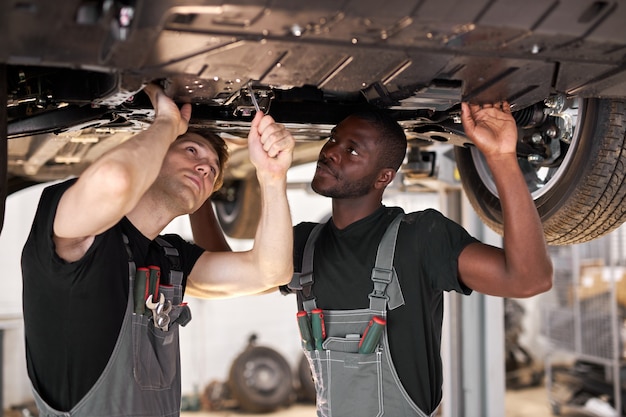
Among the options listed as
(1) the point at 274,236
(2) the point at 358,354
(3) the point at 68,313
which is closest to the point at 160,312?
(3) the point at 68,313

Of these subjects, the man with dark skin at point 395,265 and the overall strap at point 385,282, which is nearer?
the man with dark skin at point 395,265

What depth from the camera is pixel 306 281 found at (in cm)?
194

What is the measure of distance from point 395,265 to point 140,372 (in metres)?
0.67

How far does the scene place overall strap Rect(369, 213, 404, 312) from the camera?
1812 mm

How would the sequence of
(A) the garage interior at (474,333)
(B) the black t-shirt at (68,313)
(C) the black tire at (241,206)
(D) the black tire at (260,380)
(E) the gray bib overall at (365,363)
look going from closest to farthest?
(B) the black t-shirt at (68,313)
(E) the gray bib overall at (365,363)
(A) the garage interior at (474,333)
(C) the black tire at (241,206)
(D) the black tire at (260,380)

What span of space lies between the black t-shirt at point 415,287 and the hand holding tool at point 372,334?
8 cm

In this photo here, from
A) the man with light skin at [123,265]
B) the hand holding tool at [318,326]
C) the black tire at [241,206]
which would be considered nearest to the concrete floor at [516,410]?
the black tire at [241,206]

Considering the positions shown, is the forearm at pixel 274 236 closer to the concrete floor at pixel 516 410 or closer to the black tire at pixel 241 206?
the black tire at pixel 241 206

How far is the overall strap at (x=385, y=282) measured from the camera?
1.81 metres

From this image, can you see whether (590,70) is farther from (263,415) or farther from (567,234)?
(263,415)

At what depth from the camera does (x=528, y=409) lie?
6.65 m

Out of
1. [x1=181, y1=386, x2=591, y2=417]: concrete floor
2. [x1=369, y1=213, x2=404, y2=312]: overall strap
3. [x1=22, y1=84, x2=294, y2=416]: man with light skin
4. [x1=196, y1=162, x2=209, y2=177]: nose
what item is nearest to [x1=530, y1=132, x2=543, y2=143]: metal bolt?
[x1=369, y1=213, x2=404, y2=312]: overall strap

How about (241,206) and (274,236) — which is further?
(241,206)

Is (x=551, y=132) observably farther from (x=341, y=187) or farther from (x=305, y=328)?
(x=305, y=328)
